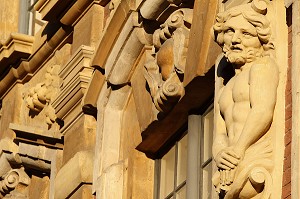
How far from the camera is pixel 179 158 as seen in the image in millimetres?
14078

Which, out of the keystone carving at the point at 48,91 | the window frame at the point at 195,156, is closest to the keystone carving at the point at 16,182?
the keystone carving at the point at 48,91

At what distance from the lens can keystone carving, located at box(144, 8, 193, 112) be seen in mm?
13789

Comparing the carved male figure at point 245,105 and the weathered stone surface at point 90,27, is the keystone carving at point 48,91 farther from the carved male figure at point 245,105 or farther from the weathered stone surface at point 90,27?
the carved male figure at point 245,105

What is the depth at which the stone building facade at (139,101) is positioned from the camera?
11883mm

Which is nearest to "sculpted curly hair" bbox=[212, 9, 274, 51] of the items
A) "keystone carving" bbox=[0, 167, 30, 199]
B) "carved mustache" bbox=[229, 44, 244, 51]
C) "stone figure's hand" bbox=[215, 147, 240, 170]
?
"carved mustache" bbox=[229, 44, 244, 51]

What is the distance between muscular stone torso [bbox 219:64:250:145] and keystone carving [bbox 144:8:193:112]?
1.44 meters

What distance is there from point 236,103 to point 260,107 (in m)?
0.32

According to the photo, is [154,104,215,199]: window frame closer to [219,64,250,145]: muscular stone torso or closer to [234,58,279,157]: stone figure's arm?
[219,64,250,145]: muscular stone torso

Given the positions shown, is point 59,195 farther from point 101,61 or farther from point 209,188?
point 209,188

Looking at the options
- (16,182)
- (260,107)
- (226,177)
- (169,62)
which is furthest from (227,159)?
(16,182)

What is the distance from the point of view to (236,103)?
39.9 ft

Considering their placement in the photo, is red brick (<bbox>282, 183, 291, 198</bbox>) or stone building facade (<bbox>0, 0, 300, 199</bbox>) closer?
red brick (<bbox>282, 183, 291, 198</bbox>)

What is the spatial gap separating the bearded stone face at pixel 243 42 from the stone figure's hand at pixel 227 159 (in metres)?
0.69

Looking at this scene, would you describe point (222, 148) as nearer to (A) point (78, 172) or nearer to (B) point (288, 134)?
(B) point (288, 134)
